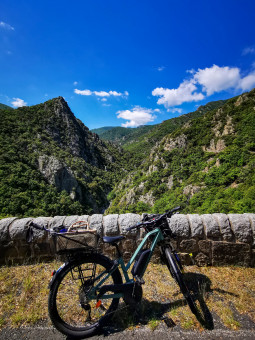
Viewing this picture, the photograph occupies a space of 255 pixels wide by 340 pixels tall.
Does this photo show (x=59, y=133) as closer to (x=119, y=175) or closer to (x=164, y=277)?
(x=119, y=175)

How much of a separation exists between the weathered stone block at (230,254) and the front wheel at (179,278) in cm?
138

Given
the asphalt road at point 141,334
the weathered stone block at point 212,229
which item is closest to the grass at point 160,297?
the asphalt road at point 141,334

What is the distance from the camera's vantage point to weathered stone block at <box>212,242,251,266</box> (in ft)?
10.5

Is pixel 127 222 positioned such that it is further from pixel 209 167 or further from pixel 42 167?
pixel 42 167

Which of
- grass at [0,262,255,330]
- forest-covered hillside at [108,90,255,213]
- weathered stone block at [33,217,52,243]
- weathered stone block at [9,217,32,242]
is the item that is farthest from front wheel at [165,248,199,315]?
forest-covered hillside at [108,90,255,213]

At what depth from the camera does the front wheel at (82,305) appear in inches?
75.3

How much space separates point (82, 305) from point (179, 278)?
4.29 feet

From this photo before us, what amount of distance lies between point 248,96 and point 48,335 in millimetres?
35410

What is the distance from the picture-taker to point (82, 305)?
2.06 m

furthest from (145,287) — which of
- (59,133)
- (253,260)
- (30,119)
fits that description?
(59,133)

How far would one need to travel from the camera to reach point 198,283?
2.64m

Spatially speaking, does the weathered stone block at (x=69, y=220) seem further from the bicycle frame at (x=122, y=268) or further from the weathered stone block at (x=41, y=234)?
the bicycle frame at (x=122, y=268)

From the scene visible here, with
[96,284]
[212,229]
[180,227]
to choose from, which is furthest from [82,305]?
[212,229]

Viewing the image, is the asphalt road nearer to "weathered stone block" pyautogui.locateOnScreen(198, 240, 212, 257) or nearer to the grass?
the grass
